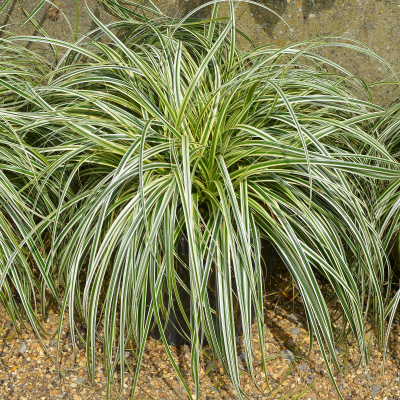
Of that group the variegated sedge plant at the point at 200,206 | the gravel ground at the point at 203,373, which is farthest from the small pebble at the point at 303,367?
the variegated sedge plant at the point at 200,206

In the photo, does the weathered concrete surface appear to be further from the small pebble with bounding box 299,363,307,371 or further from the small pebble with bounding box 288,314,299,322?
the small pebble with bounding box 299,363,307,371

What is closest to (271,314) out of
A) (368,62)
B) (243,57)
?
(243,57)

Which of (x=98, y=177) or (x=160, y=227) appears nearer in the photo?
(x=160, y=227)

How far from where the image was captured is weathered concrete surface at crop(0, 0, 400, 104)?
2.01m

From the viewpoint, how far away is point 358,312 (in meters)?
1.25

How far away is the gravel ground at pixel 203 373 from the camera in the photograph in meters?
1.38

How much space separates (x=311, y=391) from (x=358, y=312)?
1.10 feet

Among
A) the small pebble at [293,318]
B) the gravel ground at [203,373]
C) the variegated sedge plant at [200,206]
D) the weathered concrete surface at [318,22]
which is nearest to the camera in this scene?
the variegated sedge plant at [200,206]

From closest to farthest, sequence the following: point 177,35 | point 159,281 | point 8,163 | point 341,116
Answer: point 159,281
point 8,163
point 341,116
point 177,35

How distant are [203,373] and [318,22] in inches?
63.2

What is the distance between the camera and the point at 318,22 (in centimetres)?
204

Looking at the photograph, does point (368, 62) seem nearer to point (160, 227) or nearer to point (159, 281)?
point (160, 227)

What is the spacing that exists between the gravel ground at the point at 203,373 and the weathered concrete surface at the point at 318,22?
1.24 metres

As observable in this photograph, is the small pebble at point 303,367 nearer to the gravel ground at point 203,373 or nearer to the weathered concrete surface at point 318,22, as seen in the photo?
the gravel ground at point 203,373
